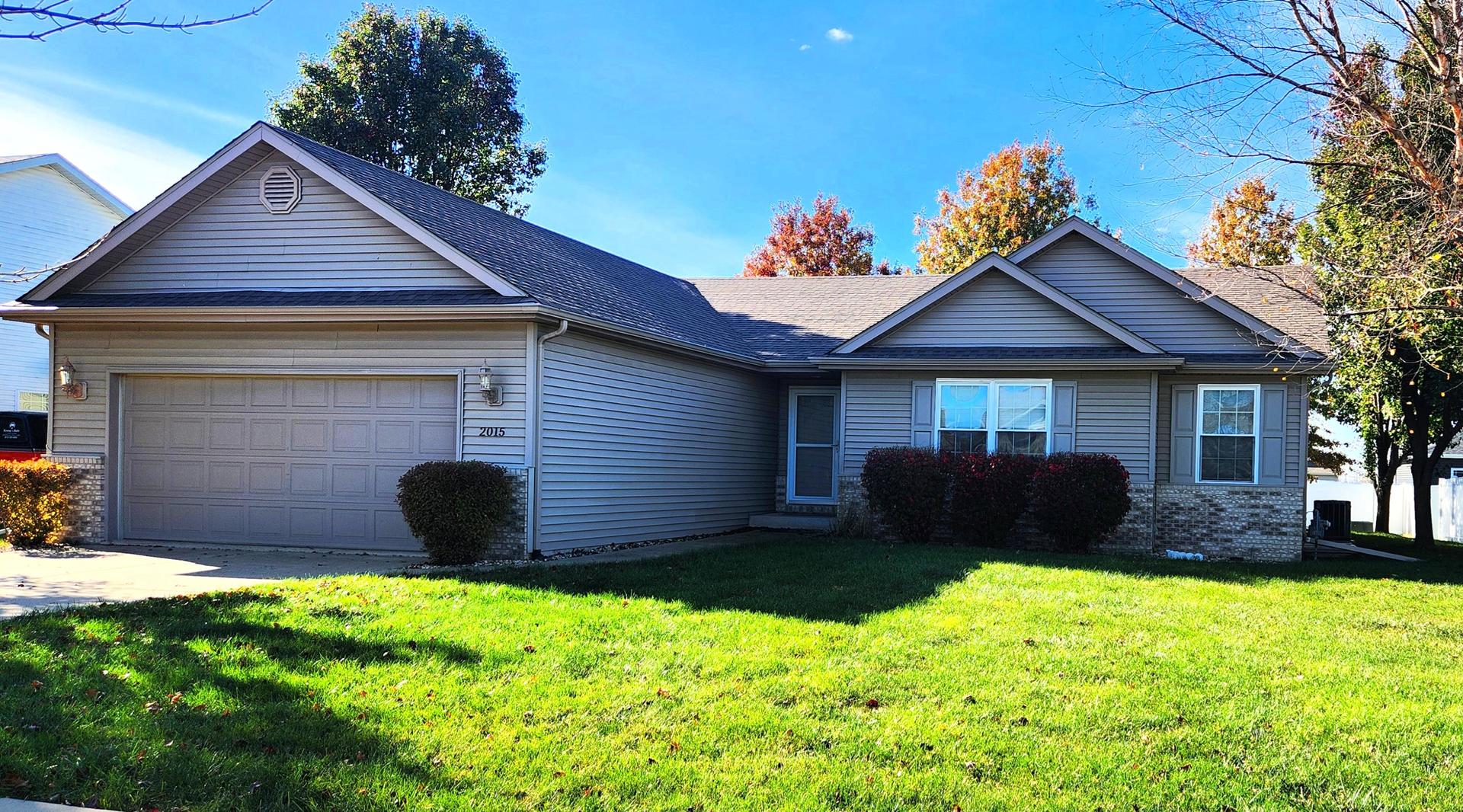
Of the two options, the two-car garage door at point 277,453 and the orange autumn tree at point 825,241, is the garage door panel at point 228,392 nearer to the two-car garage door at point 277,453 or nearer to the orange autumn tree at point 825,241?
the two-car garage door at point 277,453

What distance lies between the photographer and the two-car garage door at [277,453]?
1256cm

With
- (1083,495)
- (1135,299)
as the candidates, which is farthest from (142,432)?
(1135,299)

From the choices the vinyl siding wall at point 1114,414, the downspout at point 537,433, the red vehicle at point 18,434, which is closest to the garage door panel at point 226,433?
the red vehicle at point 18,434

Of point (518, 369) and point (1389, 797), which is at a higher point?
point (518, 369)

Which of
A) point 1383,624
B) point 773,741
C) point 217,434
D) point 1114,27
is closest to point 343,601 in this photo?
point 773,741

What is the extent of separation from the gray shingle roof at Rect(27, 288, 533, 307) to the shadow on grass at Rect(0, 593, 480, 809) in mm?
5047

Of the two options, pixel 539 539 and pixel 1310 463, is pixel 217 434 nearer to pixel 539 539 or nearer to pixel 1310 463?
pixel 539 539

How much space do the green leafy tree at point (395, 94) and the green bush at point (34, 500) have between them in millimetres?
19527

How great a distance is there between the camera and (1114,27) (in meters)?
9.05

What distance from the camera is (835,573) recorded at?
434 inches

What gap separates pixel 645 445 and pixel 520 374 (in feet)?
9.87

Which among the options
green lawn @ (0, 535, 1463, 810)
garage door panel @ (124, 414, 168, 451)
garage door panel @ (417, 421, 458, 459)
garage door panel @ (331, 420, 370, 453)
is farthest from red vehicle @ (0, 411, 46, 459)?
green lawn @ (0, 535, 1463, 810)

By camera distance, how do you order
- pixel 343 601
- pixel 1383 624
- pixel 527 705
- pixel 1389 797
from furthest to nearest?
pixel 1383 624 → pixel 343 601 → pixel 527 705 → pixel 1389 797

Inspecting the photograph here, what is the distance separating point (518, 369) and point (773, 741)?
7.50m
